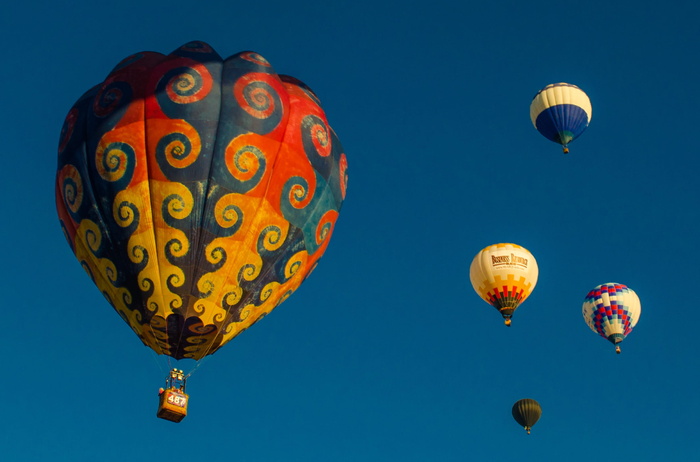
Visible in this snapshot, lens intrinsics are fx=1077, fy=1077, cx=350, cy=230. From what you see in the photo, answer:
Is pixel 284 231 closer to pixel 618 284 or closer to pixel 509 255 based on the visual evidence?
pixel 509 255

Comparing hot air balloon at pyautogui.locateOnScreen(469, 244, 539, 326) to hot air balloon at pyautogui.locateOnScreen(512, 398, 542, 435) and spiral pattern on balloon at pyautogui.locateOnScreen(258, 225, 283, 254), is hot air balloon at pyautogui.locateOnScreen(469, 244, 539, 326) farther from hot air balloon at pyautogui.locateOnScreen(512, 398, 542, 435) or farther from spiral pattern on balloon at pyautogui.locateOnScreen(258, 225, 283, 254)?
spiral pattern on balloon at pyautogui.locateOnScreen(258, 225, 283, 254)

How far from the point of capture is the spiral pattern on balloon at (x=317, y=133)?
18.7 meters

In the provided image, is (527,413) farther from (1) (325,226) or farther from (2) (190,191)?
(2) (190,191)

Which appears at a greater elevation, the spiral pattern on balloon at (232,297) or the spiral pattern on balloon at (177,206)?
the spiral pattern on balloon at (177,206)

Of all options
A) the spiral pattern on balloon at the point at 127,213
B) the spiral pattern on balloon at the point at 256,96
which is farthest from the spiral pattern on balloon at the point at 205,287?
the spiral pattern on balloon at the point at 256,96

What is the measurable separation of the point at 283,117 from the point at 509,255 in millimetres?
11321

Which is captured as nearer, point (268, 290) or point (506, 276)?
point (268, 290)

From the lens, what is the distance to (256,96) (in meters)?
18.3

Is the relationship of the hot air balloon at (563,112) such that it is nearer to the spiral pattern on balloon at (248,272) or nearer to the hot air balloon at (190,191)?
the hot air balloon at (190,191)

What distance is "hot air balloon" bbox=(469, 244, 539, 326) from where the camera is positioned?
27844mm

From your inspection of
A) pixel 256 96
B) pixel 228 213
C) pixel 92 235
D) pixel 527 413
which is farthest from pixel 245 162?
pixel 527 413

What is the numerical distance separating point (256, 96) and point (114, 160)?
261 cm

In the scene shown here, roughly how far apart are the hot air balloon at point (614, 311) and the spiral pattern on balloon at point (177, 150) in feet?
58.5

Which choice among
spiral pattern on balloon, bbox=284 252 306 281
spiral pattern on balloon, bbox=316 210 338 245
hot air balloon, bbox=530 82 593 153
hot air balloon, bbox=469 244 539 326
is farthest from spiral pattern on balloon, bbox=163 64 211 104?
hot air balloon, bbox=530 82 593 153
